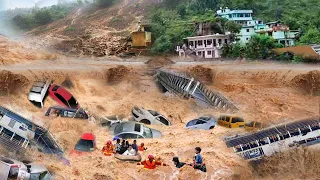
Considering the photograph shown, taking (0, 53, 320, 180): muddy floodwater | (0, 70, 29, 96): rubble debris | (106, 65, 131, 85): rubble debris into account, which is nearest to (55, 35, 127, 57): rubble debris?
(0, 53, 320, 180): muddy floodwater

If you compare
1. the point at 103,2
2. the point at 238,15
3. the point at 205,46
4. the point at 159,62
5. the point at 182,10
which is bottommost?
the point at 159,62

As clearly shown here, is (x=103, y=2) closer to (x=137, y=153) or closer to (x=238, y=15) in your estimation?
(x=238, y=15)

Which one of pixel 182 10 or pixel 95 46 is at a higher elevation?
pixel 182 10

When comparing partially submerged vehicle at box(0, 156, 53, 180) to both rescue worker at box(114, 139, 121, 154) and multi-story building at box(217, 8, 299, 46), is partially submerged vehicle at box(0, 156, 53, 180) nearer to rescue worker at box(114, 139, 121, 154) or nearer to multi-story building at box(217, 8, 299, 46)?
rescue worker at box(114, 139, 121, 154)

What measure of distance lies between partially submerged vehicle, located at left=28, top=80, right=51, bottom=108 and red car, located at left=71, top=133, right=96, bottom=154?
1.17m

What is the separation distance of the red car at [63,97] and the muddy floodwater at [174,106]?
0.38 ft

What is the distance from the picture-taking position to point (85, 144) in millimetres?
9969

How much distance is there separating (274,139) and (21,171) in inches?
162

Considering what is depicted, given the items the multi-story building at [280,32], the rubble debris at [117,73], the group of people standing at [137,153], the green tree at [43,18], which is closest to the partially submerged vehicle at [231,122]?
the group of people standing at [137,153]

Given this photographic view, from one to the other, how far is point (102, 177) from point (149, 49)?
9.27 feet

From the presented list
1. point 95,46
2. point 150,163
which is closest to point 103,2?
point 95,46

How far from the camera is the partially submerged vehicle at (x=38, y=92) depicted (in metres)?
10.7

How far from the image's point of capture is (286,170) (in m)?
9.55

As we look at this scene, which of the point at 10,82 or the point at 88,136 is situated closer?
the point at 88,136
